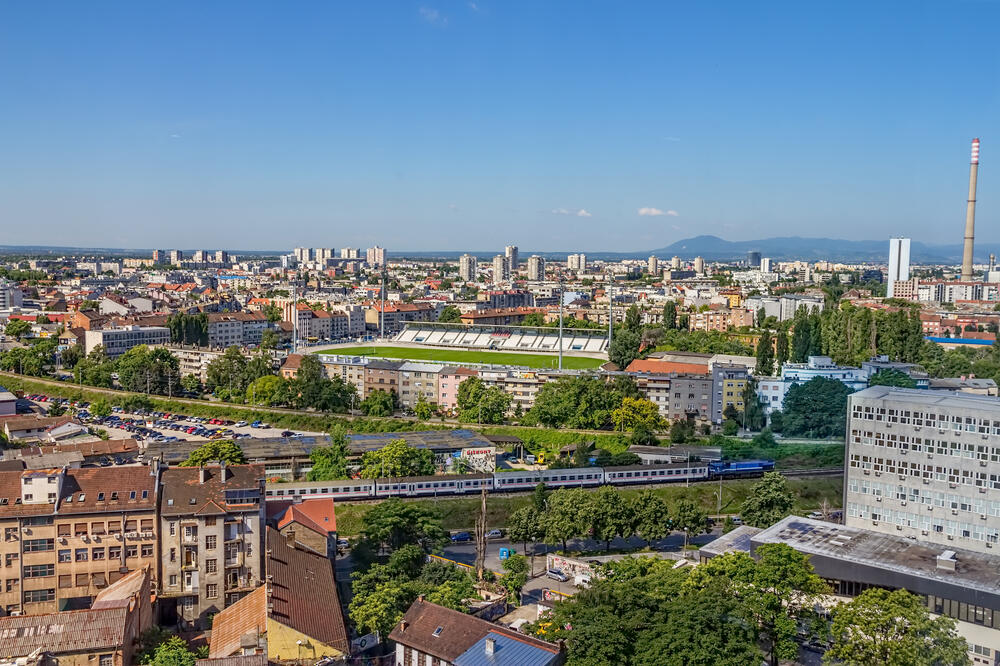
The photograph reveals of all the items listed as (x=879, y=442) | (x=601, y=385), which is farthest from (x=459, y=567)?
(x=601, y=385)

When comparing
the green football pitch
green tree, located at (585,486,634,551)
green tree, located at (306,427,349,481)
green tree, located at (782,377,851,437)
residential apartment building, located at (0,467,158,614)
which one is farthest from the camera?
the green football pitch

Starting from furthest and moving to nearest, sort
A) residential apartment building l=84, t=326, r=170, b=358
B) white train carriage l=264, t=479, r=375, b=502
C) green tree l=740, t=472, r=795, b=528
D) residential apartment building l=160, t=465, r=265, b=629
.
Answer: residential apartment building l=84, t=326, r=170, b=358
white train carriage l=264, t=479, r=375, b=502
green tree l=740, t=472, r=795, b=528
residential apartment building l=160, t=465, r=265, b=629

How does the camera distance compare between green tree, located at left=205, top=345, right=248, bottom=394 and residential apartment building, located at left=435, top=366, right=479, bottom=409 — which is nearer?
residential apartment building, located at left=435, top=366, right=479, bottom=409

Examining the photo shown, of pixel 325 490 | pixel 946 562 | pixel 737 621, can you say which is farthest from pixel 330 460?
pixel 946 562

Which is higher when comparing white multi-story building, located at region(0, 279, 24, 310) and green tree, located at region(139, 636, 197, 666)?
white multi-story building, located at region(0, 279, 24, 310)

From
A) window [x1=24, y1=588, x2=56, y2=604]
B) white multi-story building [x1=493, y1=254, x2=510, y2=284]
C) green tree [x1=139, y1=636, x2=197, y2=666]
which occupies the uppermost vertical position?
white multi-story building [x1=493, y1=254, x2=510, y2=284]

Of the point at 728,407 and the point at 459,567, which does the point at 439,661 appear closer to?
the point at 459,567

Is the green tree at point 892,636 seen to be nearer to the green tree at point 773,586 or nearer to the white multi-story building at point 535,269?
the green tree at point 773,586

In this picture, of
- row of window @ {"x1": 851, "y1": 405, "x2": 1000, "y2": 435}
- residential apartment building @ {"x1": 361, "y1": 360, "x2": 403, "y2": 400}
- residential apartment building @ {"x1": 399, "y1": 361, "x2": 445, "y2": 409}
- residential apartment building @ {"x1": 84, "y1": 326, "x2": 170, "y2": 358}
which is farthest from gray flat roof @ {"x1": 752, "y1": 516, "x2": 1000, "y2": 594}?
residential apartment building @ {"x1": 84, "y1": 326, "x2": 170, "y2": 358}

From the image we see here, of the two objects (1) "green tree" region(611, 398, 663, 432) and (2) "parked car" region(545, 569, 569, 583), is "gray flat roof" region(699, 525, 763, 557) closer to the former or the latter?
(2) "parked car" region(545, 569, 569, 583)

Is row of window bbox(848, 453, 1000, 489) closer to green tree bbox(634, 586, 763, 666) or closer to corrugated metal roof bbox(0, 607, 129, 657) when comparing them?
green tree bbox(634, 586, 763, 666)
